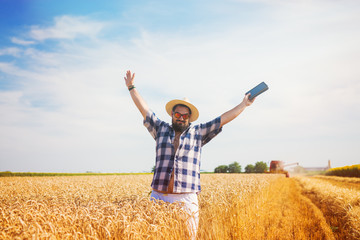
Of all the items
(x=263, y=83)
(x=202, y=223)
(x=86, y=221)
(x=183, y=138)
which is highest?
(x=263, y=83)

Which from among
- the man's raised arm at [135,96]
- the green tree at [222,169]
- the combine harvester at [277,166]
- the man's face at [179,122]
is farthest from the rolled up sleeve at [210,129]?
the green tree at [222,169]

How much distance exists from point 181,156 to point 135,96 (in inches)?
57.5

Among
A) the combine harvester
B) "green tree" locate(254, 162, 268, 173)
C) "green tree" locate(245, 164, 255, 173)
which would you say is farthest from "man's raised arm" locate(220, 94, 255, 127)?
"green tree" locate(245, 164, 255, 173)

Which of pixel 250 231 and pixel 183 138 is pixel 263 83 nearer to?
pixel 183 138

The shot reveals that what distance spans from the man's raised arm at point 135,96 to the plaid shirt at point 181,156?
433 millimetres

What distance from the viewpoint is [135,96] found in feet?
15.5

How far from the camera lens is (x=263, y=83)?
459 centimetres

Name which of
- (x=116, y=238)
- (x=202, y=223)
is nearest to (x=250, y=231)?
(x=202, y=223)

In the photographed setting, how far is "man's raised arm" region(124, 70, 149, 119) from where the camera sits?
461 centimetres

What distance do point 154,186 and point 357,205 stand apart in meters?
8.07

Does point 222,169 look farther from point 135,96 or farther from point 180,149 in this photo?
point 180,149

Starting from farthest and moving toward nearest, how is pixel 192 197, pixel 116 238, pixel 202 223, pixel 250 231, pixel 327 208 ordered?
pixel 327 208 < pixel 250 231 < pixel 192 197 < pixel 202 223 < pixel 116 238

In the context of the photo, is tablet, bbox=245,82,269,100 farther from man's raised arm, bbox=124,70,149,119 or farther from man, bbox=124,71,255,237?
man's raised arm, bbox=124,70,149,119

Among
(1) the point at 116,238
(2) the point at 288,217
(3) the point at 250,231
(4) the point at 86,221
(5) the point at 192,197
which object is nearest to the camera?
(1) the point at 116,238
